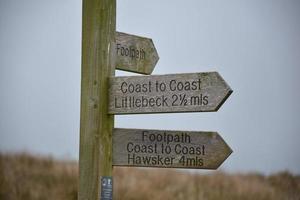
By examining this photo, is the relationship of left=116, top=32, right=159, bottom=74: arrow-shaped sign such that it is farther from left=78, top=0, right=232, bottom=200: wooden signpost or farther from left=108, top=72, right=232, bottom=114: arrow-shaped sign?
left=108, top=72, right=232, bottom=114: arrow-shaped sign

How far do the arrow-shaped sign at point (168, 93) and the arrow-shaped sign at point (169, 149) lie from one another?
7 cm

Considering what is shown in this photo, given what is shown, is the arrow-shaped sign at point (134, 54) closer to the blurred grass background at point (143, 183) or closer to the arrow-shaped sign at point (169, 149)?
the arrow-shaped sign at point (169, 149)

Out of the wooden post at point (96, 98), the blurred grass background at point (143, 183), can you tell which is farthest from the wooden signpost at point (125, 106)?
the blurred grass background at point (143, 183)

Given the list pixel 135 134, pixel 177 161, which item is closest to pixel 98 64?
pixel 135 134

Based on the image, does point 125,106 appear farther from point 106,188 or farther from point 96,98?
point 106,188

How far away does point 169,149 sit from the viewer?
1477 millimetres

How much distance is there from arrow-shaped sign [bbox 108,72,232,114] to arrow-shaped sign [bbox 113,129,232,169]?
7cm

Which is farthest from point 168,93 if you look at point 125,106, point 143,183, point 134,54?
point 143,183

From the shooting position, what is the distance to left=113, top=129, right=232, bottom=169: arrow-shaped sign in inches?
56.5

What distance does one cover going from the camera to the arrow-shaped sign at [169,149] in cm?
144

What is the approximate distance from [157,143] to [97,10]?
427mm

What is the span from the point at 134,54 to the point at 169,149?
1.14 ft

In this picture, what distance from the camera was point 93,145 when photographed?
5.09 ft
